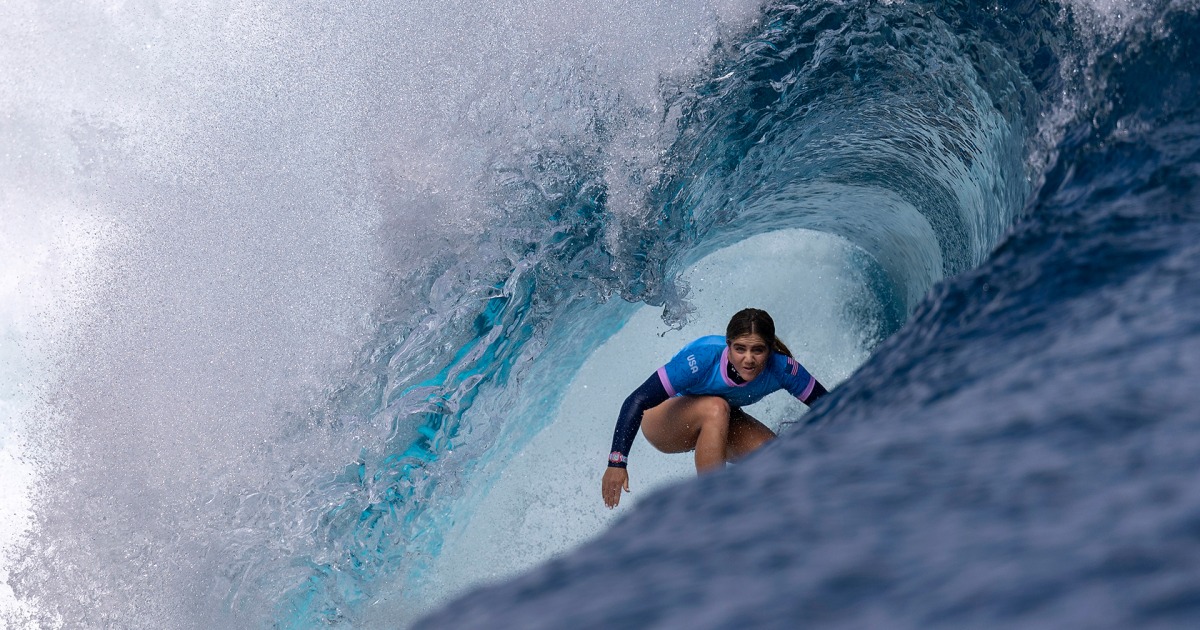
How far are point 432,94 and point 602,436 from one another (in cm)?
204

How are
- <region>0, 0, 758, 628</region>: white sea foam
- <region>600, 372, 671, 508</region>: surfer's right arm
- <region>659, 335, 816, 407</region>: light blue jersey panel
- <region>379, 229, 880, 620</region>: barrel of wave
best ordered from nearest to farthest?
1. <region>600, 372, 671, 508</region>: surfer's right arm
2. <region>659, 335, 816, 407</region>: light blue jersey panel
3. <region>0, 0, 758, 628</region>: white sea foam
4. <region>379, 229, 880, 620</region>: barrel of wave

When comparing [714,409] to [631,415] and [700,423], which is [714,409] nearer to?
[700,423]

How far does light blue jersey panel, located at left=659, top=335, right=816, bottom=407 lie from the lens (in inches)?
113

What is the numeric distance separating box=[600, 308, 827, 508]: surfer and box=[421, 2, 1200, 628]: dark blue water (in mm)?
894

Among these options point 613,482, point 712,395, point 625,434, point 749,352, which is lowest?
point 613,482

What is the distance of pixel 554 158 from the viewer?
3.03 metres

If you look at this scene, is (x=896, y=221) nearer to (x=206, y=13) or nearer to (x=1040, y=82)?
(x=1040, y=82)

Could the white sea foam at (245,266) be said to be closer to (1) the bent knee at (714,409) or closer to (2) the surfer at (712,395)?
(2) the surfer at (712,395)

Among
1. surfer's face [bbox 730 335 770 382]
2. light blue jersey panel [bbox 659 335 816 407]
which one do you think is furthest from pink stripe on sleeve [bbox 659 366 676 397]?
surfer's face [bbox 730 335 770 382]

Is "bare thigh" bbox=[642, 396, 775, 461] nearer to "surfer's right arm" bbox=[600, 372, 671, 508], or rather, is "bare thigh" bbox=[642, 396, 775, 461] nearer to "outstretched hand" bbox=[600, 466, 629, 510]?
"surfer's right arm" bbox=[600, 372, 671, 508]

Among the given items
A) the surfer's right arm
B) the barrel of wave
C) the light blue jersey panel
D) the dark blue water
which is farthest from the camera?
the barrel of wave

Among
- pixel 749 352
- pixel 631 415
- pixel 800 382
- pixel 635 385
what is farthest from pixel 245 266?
pixel 800 382

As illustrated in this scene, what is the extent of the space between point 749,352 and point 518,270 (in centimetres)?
100

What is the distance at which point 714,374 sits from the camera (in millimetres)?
2902
